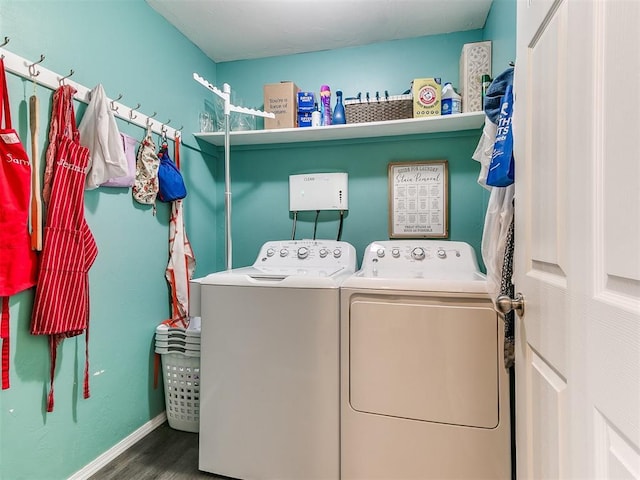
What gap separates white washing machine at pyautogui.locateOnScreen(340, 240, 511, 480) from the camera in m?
1.39

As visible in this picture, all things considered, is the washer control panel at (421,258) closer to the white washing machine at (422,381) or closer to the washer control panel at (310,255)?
the washer control panel at (310,255)

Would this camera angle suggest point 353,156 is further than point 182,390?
Yes

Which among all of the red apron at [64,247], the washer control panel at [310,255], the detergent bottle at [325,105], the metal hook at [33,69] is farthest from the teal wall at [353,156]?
the metal hook at [33,69]

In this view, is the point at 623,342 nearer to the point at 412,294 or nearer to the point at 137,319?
the point at 412,294

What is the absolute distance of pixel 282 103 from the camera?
2373 mm

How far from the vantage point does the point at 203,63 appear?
2.59 metres

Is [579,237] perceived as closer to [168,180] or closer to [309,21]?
[168,180]

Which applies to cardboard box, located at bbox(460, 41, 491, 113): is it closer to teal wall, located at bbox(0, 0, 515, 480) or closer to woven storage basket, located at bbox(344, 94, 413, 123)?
teal wall, located at bbox(0, 0, 515, 480)

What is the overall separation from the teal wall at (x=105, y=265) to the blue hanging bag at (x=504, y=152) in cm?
174

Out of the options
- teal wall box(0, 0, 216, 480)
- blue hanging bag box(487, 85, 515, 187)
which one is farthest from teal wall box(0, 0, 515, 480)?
blue hanging bag box(487, 85, 515, 187)

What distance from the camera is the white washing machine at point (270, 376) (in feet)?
5.08

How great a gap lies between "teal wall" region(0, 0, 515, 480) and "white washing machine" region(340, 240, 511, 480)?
1.03m

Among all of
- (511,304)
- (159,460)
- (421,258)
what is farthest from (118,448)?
(511,304)

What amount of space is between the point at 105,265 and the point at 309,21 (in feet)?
6.12
